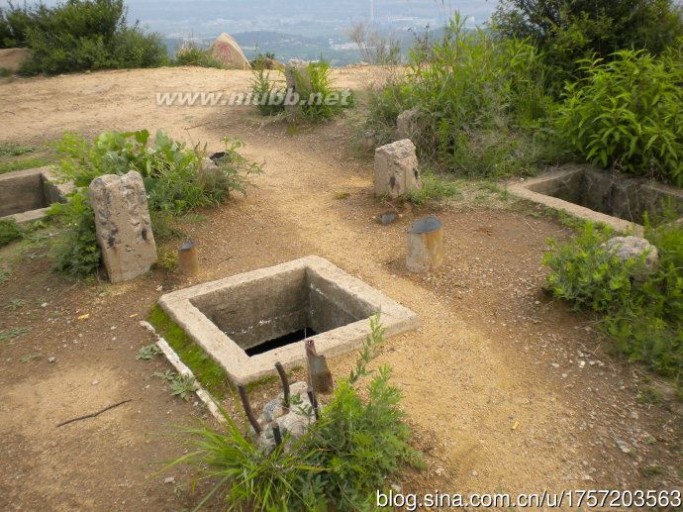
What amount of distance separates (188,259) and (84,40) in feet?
30.2

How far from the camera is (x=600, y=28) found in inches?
269

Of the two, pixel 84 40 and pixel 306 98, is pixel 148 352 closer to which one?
pixel 306 98

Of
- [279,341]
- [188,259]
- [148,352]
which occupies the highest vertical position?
[188,259]

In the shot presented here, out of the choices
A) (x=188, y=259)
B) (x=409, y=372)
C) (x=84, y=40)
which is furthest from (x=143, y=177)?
(x=84, y=40)

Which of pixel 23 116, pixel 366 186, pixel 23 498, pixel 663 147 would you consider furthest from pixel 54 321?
pixel 23 116

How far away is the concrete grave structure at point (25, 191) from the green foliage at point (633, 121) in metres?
5.17

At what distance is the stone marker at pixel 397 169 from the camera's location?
5583 mm

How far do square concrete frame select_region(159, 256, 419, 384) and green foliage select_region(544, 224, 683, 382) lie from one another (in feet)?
3.24

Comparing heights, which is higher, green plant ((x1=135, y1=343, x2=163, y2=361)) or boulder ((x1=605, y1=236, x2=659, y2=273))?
boulder ((x1=605, y1=236, x2=659, y2=273))

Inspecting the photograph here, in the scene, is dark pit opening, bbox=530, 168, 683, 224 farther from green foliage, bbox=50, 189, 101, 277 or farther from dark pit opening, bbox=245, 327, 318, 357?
green foliage, bbox=50, 189, 101, 277

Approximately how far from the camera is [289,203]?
6.03 meters

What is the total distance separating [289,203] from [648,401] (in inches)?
142

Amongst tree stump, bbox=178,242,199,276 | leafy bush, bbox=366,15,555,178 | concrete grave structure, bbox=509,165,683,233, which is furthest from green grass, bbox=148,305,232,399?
leafy bush, bbox=366,15,555,178

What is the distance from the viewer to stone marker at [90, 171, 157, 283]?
14.7 feet
